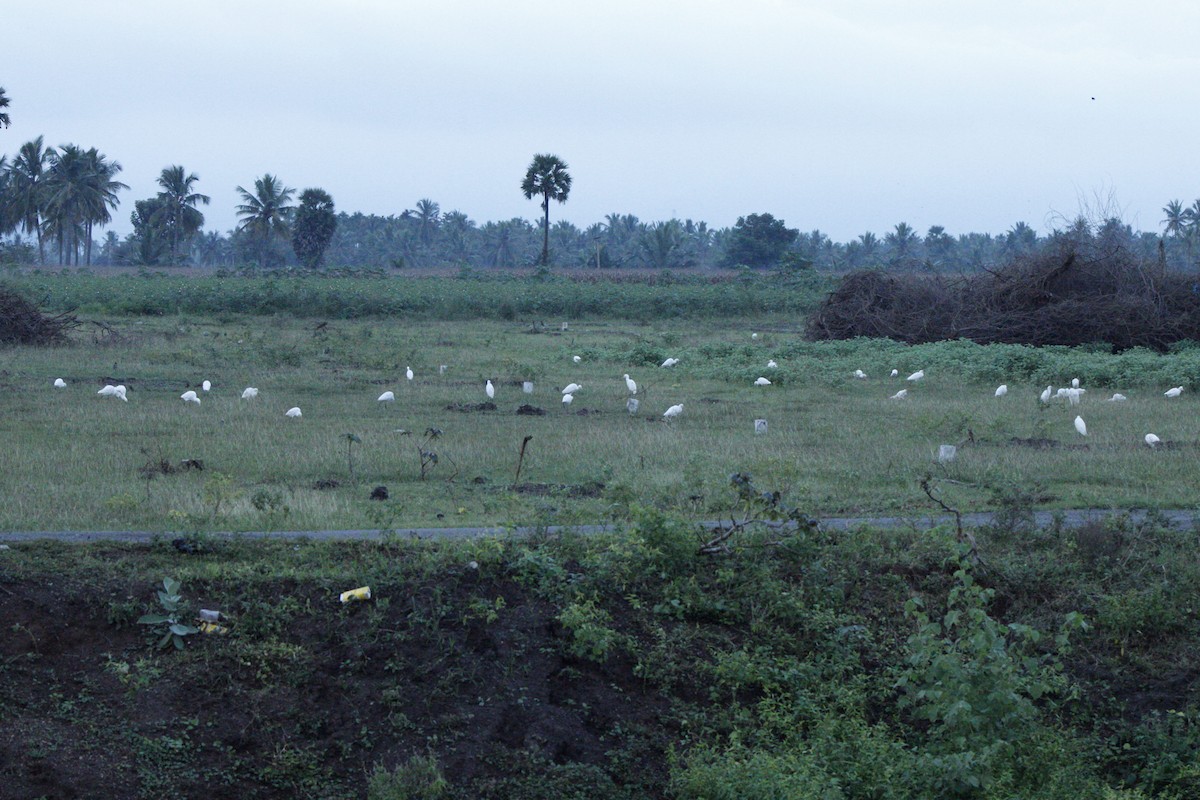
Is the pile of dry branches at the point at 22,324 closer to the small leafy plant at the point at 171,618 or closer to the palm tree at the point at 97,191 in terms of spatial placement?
the small leafy plant at the point at 171,618

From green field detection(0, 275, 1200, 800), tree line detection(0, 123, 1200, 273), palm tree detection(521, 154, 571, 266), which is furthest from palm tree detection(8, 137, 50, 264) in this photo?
green field detection(0, 275, 1200, 800)

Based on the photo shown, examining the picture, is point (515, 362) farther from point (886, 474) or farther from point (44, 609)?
point (44, 609)

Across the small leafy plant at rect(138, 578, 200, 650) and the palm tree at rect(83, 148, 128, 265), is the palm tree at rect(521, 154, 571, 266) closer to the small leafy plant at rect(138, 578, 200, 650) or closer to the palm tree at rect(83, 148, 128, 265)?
the palm tree at rect(83, 148, 128, 265)

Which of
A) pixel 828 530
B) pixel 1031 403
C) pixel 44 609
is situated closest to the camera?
pixel 44 609

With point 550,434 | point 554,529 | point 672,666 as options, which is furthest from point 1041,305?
point 672,666

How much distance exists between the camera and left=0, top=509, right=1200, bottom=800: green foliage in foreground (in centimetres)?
639

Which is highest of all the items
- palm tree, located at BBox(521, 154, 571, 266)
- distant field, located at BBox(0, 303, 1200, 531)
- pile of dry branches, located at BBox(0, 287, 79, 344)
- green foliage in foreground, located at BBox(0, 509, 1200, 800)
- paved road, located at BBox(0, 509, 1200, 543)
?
palm tree, located at BBox(521, 154, 571, 266)

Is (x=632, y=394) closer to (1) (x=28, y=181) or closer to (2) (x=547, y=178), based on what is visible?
(2) (x=547, y=178)

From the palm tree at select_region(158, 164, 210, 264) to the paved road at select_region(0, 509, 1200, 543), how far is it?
267 ft

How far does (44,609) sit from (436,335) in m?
26.9

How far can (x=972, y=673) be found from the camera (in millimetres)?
6582

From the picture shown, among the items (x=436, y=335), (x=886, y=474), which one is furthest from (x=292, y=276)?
(x=886, y=474)

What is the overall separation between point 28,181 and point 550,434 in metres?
77.4

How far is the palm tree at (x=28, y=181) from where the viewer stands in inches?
3083
